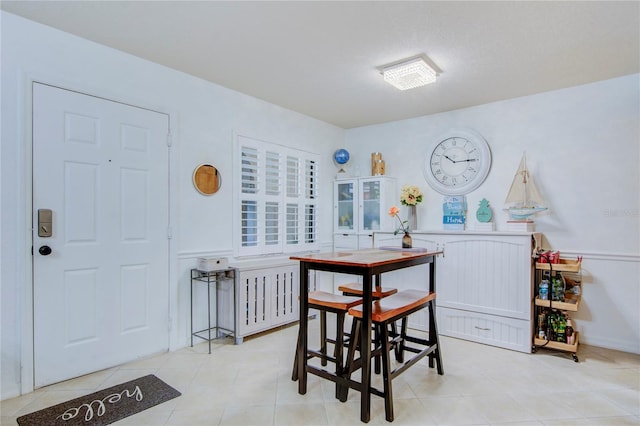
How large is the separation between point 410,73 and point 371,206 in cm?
199

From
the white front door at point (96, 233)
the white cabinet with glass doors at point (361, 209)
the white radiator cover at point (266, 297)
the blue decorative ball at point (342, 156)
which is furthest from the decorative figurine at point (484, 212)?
the white front door at point (96, 233)

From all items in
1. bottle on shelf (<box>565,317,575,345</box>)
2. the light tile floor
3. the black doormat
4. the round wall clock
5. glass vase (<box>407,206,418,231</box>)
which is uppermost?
the round wall clock

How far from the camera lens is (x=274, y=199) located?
416 centimetres

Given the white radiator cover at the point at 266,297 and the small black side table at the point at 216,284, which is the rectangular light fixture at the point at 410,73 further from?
the small black side table at the point at 216,284

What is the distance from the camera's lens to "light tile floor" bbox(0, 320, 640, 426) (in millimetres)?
2156

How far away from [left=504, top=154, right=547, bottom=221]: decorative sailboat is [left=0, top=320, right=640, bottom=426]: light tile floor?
134 centimetres

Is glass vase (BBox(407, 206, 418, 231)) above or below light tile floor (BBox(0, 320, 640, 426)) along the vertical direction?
above

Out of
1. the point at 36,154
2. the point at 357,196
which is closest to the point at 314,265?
the point at 36,154

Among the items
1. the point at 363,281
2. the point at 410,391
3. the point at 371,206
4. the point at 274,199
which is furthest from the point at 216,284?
the point at 371,206

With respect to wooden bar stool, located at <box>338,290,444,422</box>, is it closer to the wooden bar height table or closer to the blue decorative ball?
the wooden bar height table

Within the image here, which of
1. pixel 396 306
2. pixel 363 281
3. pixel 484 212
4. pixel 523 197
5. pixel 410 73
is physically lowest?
pixel 396 306

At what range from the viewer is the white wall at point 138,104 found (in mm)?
2361

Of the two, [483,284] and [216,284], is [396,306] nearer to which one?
[483,284]

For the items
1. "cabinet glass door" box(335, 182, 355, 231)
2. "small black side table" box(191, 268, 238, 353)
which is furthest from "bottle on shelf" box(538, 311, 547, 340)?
"small black side table" box(191, 268, 238, 353)
